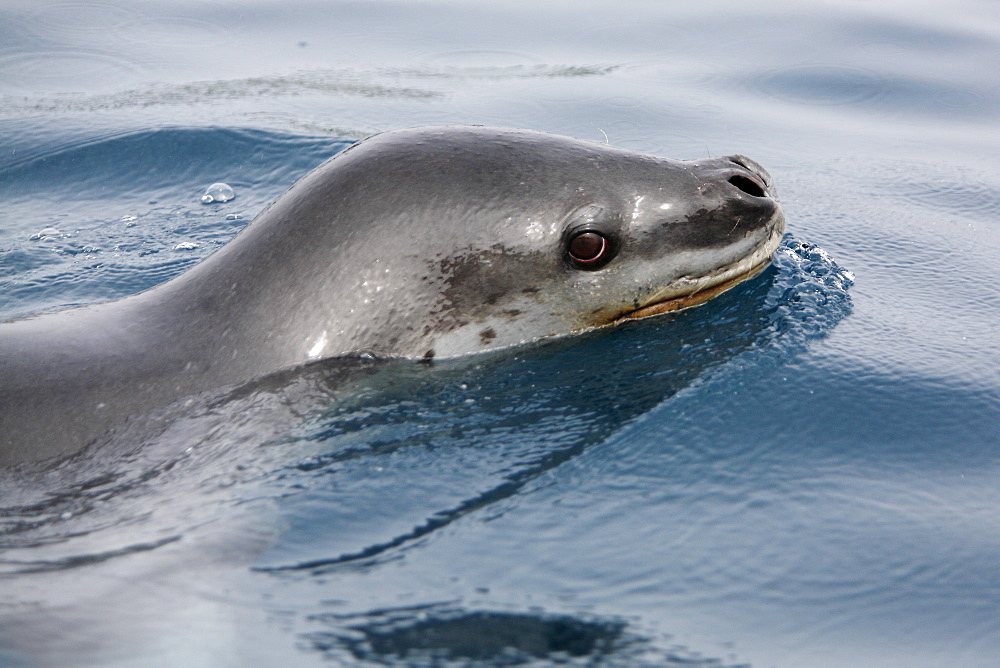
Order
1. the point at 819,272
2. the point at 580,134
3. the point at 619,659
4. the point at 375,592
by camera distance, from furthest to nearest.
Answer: the point at 580,134 → the point at 819,272 → the point at 375,592 → the point at 619,659

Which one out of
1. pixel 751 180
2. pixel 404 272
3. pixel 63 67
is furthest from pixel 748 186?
pixel 63 67

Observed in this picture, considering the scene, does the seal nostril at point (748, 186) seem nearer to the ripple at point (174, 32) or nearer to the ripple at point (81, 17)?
the ripple at point (174, 32)

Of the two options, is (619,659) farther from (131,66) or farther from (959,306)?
(131,66)

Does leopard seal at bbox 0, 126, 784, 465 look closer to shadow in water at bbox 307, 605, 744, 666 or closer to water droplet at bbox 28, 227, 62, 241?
shadow in water at bbox 307, 605, 744, 666

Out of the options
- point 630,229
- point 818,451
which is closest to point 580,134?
point 630,229

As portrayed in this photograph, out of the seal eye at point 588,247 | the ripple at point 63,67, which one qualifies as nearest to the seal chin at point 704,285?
the seal eye at point 588,247

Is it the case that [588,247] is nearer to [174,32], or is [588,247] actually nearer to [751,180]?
[751,180]

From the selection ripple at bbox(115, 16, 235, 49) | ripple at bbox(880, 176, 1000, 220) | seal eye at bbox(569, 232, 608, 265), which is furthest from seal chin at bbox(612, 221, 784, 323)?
ripple at bbox(115, 16, 235, 49)

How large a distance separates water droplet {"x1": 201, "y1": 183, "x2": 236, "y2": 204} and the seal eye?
378 centimetres

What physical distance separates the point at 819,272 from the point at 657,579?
290cm

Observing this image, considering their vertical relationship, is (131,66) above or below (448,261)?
above

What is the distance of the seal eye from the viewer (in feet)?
14.7

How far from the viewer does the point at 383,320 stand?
434 centimetres

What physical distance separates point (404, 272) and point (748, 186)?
169cm
